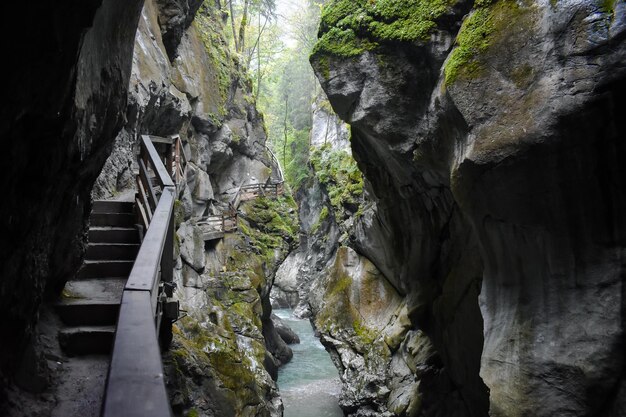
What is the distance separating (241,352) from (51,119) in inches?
387

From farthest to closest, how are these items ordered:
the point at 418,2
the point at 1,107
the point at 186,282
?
1. the point at 186,282
2. the point at 418,2
3. the point at 1,107

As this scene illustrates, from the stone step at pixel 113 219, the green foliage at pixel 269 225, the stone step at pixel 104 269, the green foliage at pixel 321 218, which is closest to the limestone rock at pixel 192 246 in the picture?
the green foliage at pixel 269 225

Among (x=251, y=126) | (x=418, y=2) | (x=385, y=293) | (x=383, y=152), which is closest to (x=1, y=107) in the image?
(x=418, y=2)

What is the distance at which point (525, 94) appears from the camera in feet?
17.7

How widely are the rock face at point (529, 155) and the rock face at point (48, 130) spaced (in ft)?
14.9

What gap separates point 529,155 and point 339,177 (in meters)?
16.6

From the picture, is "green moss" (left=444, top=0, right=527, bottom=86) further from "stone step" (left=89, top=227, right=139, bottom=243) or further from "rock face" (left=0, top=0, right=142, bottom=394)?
"stone step" (left=89, top=227, right=139, bottom=243)

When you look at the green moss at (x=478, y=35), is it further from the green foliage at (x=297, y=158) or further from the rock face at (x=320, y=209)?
the green foliage at (x=297, y=158)

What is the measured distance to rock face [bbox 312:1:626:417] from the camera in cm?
494

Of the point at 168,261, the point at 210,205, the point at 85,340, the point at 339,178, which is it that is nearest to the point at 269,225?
the point at 210,205

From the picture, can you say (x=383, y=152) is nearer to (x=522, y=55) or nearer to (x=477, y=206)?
(x=477, y=206)

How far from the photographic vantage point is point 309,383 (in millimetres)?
17156

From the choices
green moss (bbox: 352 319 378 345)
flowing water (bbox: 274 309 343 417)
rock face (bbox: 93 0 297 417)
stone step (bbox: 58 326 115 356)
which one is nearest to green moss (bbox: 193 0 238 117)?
rock face (bbox: 93 0 297 417)

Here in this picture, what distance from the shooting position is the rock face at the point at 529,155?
494 centimetres
